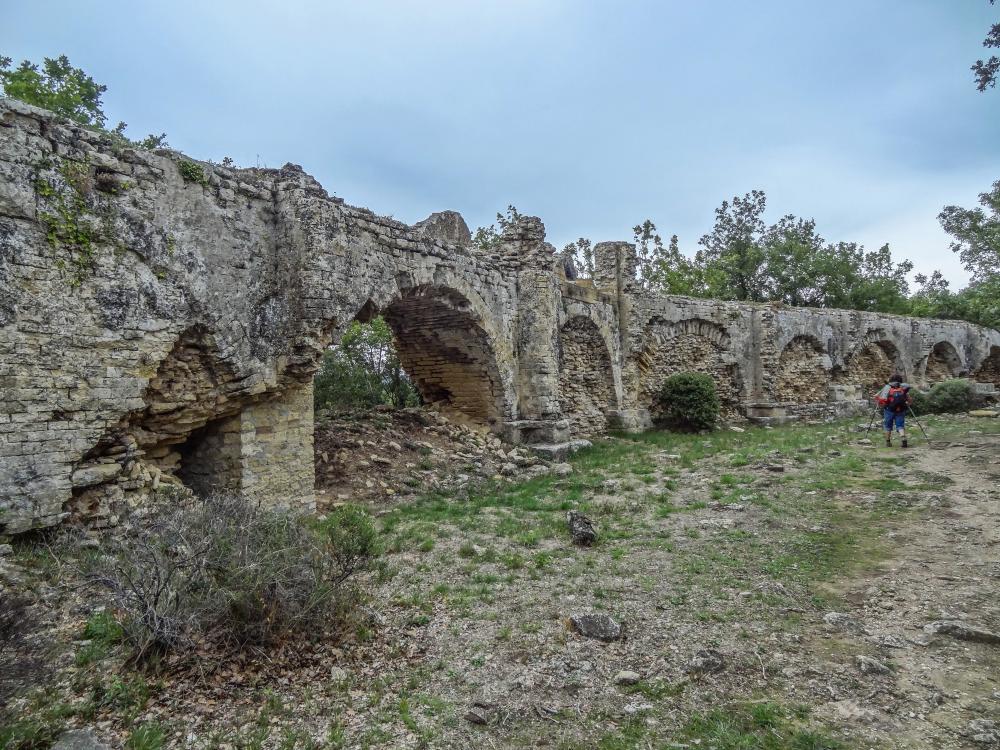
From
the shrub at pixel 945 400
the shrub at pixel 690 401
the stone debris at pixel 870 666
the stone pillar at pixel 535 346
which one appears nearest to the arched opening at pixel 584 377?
the stone pillar at pixel 535 346

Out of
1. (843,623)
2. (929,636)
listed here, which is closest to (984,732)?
(929,636)

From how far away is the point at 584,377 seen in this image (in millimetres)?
13086

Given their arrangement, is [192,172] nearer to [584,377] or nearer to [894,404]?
[584,377]

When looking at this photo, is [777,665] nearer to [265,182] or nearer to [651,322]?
[265,182]

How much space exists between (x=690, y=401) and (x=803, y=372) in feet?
18.0

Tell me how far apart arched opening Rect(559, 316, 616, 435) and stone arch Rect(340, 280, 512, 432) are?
1.94 m

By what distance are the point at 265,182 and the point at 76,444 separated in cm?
344

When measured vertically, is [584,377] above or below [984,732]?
above

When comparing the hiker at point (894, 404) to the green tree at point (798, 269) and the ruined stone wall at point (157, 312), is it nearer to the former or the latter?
the ruined stone wall at point (157, 312)

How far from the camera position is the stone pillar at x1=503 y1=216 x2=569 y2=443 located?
428 inches

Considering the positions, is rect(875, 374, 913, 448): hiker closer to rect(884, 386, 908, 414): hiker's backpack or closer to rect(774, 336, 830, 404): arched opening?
rect(884, 386, 908, 414): hiker's backpack

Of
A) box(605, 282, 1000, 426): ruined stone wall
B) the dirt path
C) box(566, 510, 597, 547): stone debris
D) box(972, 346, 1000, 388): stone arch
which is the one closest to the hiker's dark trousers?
the dirt path

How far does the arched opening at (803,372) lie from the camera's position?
1631cm

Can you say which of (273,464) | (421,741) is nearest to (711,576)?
(421,741)
